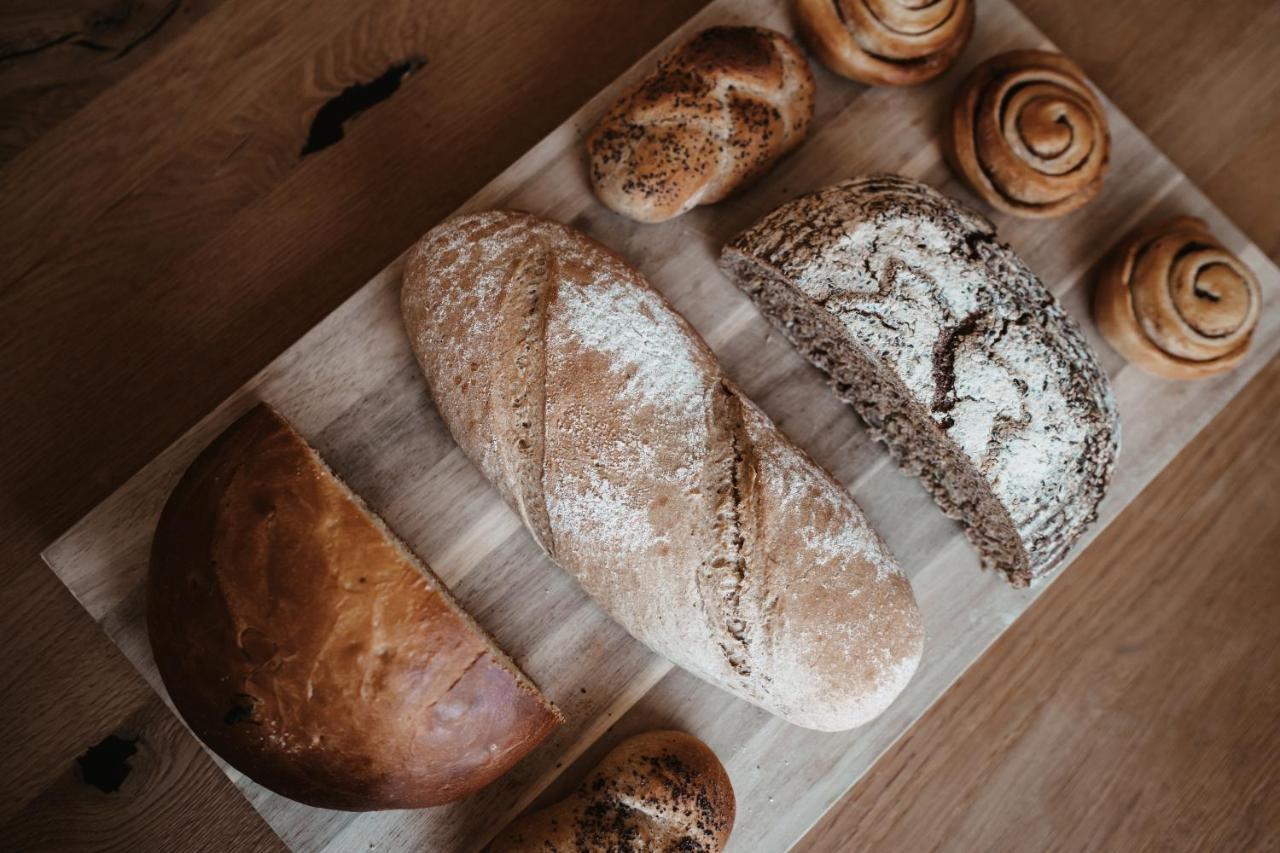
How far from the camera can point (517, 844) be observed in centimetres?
176

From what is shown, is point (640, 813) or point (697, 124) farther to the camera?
point (697, 124)

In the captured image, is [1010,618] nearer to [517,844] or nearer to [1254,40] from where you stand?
[517,844]

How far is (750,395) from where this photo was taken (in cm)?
202

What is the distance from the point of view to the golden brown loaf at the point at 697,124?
1.87 m

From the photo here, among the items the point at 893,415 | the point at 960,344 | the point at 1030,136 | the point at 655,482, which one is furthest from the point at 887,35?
the point at 655,482

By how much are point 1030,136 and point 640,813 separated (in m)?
1.68

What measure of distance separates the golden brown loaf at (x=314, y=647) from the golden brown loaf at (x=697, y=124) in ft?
2.88

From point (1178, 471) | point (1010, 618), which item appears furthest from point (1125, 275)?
point (1010, 618)

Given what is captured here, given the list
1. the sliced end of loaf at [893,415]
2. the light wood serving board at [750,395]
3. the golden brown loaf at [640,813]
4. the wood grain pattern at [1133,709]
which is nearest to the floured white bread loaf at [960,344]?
the sliced end of loaf at [893,415]

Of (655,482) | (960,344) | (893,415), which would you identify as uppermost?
(655,482)

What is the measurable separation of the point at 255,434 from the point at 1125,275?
1.92 meters

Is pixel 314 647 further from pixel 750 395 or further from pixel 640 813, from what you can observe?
pixel 750 395

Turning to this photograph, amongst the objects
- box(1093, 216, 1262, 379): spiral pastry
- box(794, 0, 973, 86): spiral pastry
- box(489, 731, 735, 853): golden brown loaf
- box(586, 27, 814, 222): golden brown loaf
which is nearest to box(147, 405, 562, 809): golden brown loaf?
box(489, 731, 735, 853): golden brown loaf

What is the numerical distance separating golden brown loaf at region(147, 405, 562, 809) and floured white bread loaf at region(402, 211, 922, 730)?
0.98 ft
